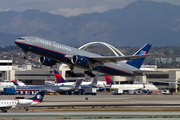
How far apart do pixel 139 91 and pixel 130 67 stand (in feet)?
197

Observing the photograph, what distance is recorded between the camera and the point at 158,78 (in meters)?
168

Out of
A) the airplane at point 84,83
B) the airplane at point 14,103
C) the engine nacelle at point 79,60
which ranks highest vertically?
the engine nacelle at point 79,60

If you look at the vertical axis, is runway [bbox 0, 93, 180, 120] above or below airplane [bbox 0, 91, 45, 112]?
below

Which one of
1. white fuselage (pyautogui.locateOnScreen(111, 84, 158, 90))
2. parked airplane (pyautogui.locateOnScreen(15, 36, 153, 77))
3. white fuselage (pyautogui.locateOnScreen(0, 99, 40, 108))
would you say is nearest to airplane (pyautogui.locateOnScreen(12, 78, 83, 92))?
white fuselage (pyautogui.locateOnScreen(111, 84, 158, 90))

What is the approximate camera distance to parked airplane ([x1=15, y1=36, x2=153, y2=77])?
6309 cm

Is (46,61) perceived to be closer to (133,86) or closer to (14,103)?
(14,103)

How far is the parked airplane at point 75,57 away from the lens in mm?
63094

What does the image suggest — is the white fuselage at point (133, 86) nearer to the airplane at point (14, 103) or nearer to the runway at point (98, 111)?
the runway at point (98, 111)

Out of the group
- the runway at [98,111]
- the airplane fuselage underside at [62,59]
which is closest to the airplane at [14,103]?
the runway at [98,111]

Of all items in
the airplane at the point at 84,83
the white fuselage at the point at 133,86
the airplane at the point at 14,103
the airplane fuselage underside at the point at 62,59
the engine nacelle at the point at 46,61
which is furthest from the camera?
the white fuselage at the point at 133,86

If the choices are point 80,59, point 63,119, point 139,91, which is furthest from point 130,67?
point 139,91

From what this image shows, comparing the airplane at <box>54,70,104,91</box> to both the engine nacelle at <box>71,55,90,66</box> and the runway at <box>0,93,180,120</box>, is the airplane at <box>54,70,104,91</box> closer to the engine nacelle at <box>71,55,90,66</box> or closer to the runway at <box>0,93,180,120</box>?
the runway at <box>0,93,180,120</box>

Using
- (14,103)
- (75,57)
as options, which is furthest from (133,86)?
(14,103)

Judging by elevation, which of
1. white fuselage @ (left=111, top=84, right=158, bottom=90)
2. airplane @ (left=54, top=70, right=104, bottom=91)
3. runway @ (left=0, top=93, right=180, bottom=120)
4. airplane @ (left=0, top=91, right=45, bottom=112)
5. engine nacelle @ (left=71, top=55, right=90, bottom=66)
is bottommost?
runway @ (left=0, top=93, right=180, bottom=120)
